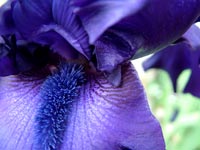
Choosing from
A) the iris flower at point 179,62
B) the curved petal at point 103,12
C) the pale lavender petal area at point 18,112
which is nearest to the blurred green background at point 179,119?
the iris flower at point 179,62

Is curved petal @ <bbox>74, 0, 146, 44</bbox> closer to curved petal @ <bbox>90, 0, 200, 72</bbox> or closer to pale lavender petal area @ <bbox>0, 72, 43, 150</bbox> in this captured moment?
curved petal @ <bbox>90, 0, 200, 72</bbox>

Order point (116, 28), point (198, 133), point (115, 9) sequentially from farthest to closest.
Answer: point (198, 133)
point (116, 28)
point (115, 9)

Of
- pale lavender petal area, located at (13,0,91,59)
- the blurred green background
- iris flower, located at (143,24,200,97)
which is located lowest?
the blurred green background

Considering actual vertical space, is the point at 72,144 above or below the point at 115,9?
below

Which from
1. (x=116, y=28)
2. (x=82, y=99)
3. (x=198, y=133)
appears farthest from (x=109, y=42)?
(x=198, y=133)

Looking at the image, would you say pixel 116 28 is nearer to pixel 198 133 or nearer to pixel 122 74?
pixel 122 74

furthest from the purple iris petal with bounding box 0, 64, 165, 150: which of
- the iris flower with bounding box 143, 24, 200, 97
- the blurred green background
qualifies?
the blurred green background
